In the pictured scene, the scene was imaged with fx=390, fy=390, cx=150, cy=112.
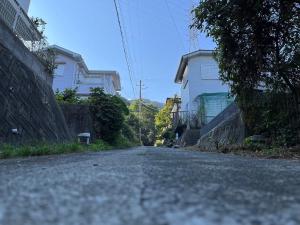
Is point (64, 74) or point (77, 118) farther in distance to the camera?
point (64, 74)

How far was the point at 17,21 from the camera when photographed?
11.5 metres

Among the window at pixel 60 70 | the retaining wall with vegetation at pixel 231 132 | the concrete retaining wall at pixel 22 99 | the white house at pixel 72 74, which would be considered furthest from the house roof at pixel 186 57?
the concrete retaining wall at pixel 22 99

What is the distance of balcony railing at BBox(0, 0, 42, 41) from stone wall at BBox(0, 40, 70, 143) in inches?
25.2

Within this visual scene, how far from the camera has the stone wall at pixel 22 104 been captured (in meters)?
8.17

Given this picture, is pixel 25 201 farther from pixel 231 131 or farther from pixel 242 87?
pixel 231 131

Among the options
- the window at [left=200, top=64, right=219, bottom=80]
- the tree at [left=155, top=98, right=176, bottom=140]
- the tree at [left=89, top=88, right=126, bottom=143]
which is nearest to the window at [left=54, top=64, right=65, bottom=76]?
the window at [left=200, top=64, right=219, bottom=80]

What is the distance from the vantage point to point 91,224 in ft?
2.85

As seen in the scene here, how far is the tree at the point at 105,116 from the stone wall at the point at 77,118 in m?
0.66

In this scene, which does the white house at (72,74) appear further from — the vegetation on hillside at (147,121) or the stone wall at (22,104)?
the vegetation on hillside at (147,121)

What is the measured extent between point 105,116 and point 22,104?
10.4 meters

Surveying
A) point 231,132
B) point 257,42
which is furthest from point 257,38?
point 231,132

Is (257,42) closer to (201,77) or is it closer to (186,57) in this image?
(201,77)

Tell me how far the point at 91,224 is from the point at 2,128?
23.8 feet

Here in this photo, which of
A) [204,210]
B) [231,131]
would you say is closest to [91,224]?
[204,210]
